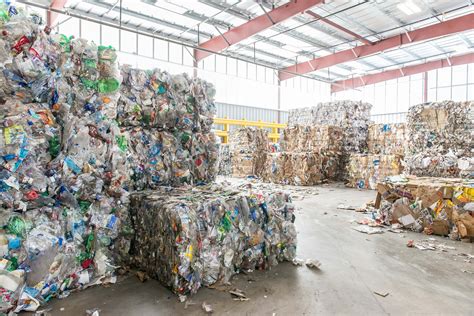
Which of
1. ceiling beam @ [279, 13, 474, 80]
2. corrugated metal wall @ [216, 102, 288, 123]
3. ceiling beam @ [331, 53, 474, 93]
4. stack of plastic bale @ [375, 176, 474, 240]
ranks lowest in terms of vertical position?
stack of plastic bale @ [375, 176, 474, 240]

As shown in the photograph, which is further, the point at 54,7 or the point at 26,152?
the point at 54,7

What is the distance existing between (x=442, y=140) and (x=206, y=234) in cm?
572

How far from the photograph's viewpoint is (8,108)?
2.09 m

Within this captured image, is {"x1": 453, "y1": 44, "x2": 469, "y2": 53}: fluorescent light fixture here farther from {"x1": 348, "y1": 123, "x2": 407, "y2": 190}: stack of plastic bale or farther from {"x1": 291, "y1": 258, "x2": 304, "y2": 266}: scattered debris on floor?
{"x1": 291, "y1": 258, "x2": 304, "y2": 266}: scattered debris on floor

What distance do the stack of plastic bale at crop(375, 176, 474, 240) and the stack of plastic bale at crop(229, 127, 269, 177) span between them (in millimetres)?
6055

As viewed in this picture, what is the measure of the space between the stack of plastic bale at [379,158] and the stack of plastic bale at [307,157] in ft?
3.05

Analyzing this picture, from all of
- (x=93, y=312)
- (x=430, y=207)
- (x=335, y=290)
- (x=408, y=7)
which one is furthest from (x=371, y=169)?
(x=93, y=312)

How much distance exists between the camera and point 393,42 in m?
11.6

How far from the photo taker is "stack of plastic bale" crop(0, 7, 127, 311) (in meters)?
2.07

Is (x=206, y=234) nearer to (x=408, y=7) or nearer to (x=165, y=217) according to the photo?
(x=165, y=217)

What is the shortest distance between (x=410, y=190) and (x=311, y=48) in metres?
10.1

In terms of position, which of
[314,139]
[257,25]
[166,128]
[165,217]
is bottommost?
[165,217]

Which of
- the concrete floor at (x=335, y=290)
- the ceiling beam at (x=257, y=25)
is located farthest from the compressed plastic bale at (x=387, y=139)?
the concrete floor at (x=335, y=290)

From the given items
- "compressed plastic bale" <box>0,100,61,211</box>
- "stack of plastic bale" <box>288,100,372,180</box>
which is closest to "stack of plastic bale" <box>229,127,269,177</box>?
"stack of plastic bale" <box>288,100,372,180</box>
